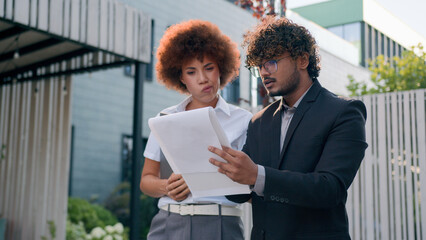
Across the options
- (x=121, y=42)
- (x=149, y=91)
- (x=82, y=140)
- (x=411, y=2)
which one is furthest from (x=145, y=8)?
(x=411, y=2)

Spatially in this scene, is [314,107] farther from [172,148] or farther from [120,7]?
[120,7]

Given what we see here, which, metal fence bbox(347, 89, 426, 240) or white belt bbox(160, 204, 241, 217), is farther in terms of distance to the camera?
metal fence bbox(347, 89, 426, 240)

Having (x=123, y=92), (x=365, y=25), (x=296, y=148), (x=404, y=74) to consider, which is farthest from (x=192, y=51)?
(x=123, y=92)

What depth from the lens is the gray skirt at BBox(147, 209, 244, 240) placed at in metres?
2.26

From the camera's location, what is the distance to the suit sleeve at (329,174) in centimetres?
162

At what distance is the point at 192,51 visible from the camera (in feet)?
8.84

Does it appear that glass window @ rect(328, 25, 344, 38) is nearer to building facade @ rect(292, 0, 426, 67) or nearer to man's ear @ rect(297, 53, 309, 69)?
building facade @ rect(292, 0, 426, 67)

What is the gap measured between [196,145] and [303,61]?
22.8 inches

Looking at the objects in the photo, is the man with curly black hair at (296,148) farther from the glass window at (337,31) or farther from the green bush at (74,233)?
the glass window at (337,31)

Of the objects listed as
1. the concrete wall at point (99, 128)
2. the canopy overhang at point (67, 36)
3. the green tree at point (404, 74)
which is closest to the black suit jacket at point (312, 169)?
the canopy overhang at point (67, 36)

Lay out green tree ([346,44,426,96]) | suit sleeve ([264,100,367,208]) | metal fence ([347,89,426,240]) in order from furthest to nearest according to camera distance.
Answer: green tree ([346,44,426,96])
metal fence ([347,89,426,240])
suit sleeve ([264,100,367,208])

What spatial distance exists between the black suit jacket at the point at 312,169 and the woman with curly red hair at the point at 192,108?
0.42 metres

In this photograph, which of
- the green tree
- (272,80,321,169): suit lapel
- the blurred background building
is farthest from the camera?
the blurred background building

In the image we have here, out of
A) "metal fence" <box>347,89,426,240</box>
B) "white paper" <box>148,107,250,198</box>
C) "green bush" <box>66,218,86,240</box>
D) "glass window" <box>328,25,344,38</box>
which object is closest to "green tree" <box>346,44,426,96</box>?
"metal fence" <box>347,89,426,240</box>
